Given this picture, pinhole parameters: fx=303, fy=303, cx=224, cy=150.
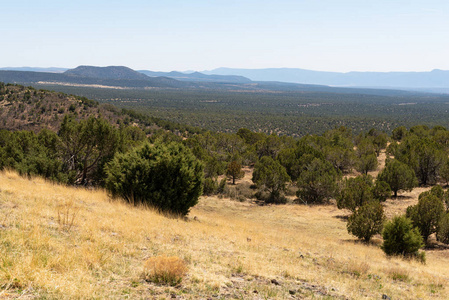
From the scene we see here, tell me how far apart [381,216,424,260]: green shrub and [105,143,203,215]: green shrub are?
28.8ft

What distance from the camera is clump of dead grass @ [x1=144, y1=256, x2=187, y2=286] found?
5.68 meters

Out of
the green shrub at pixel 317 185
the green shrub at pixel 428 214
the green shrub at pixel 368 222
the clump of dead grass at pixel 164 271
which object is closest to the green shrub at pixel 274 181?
the green shrub at pixel 317 185

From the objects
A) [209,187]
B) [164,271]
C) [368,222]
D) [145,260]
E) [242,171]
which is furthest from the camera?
[242,171]

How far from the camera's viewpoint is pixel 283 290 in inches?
252

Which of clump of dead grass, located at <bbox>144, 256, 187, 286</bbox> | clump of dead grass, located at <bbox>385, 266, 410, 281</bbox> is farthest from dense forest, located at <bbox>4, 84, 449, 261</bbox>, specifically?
clump of dead grass, located at <bbox>144, 256, 187, 286</bbox>

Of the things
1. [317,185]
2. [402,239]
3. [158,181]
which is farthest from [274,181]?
[158,181]

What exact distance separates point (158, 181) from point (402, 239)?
1098cm

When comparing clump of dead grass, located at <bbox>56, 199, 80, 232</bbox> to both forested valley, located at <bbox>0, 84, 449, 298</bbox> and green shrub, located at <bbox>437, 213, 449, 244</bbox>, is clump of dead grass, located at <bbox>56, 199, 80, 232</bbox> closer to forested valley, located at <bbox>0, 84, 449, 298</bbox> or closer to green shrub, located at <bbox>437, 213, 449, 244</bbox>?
forested valley, located at <bbox>0, 84, 449, 298</bbox>

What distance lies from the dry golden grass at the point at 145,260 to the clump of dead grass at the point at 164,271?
0.50 feet

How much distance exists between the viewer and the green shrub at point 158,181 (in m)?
13.6

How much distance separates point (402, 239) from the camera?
1299 cm

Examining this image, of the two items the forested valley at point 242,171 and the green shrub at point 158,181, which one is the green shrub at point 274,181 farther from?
the green shrub at point 158,181

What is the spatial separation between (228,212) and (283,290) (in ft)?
54.9

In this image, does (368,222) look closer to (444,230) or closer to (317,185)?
(444,230)
